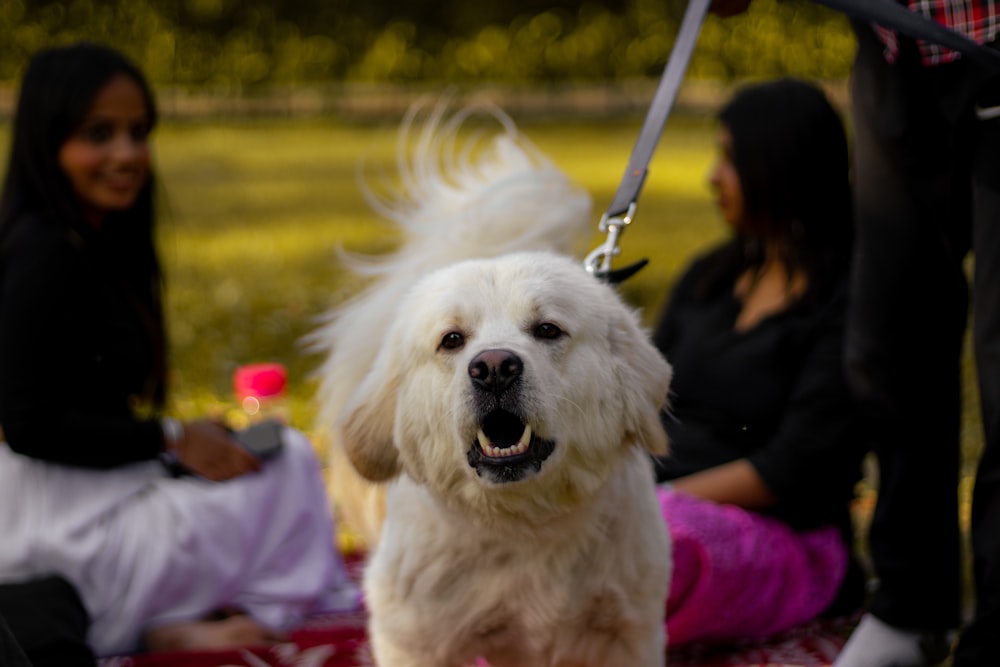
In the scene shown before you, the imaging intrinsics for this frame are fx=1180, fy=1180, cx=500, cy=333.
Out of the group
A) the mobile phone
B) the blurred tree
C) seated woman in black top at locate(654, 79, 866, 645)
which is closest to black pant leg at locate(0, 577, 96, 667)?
the mobile phone

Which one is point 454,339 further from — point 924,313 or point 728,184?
point 728,184

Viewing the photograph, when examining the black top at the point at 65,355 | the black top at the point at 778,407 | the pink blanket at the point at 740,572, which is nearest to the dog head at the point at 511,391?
the pink blanket at the point at 740,572

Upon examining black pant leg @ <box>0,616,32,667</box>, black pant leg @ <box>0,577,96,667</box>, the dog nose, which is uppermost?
the dog nose

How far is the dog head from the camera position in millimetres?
2059

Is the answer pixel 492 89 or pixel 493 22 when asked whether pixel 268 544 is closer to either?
pixel 492 89

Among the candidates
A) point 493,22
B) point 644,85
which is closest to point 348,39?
point 493,22

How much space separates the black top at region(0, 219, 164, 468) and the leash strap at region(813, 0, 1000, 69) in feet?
6.47

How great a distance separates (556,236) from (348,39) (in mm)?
14379

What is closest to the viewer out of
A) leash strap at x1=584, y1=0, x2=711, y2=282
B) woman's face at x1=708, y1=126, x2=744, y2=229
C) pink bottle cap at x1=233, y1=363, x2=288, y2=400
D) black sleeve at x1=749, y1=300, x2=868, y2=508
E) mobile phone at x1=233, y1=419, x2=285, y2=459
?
leash strap at x1=584, y1=0, x2=711, y2=282

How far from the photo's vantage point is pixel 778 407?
10.6 feet

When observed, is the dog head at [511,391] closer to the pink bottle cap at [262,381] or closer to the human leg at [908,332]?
the human leg at [908,332]

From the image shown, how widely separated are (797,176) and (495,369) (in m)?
1.67

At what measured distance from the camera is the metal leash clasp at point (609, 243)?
2.51m

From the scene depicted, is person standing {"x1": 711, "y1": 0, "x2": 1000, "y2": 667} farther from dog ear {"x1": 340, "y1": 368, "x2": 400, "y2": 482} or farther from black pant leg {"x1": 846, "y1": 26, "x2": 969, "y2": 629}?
dog ear {"x1": 340, "y1": 368, "x2": 400, "y2": 482}
